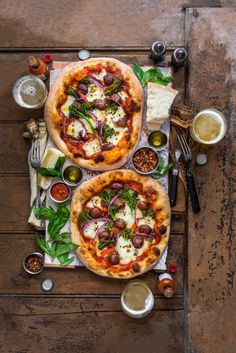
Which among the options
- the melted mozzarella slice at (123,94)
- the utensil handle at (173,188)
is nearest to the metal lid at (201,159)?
the utensil handle at (173,188)

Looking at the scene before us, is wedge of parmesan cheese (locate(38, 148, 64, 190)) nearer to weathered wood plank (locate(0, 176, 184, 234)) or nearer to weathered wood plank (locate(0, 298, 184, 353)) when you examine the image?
weathered wood plank (locate(0, 176, 184, 234))

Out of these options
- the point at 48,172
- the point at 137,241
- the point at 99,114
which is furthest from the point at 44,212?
the point at 99,114

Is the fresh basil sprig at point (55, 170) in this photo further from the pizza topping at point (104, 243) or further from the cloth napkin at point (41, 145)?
the pizza topping at point (104, 243)

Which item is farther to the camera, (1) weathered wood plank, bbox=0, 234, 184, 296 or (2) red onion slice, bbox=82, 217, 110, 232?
(1) weathered wood plank, bbox=0, 234, 184, 296

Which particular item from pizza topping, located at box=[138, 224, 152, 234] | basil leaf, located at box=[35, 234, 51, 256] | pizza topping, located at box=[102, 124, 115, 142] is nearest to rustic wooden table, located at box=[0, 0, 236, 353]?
basil leaf, located at box=[35, 234, 51, 256]

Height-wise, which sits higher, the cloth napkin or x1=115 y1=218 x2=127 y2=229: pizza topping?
the cloth napkin

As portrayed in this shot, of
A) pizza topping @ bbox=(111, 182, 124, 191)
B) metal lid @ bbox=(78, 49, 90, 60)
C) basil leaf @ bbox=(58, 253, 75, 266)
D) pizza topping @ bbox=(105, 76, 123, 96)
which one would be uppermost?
metal lid @ bbox=(78, 49, 90, 60)

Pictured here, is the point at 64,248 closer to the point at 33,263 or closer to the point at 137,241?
the point at 33,263
